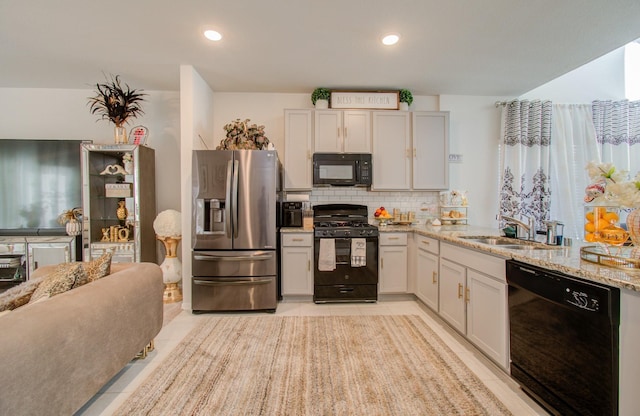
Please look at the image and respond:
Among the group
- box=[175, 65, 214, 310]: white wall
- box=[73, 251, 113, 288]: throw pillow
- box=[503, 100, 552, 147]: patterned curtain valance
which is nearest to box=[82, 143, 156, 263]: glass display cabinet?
box=[175, 65, 214, 310]: white wall

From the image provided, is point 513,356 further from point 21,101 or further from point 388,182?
point 21,101

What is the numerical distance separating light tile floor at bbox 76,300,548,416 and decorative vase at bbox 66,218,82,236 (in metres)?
1.67

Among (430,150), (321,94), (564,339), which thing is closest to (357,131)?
(321,94)

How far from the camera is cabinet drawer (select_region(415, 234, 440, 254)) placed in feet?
8.98

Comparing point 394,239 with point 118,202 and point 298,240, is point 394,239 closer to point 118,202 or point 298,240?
point 298,240

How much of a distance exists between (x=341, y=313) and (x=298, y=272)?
663 mm

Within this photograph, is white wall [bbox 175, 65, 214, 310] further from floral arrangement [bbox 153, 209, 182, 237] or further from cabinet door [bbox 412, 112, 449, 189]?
cabinet door [bbox 412, 112, 449, 189]

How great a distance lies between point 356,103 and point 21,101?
172 inches

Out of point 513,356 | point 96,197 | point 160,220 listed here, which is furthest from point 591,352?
point 96,197

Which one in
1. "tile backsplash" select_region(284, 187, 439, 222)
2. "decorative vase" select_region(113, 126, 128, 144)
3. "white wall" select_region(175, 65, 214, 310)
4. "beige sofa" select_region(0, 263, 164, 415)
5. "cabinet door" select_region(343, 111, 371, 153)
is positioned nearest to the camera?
"beige sofa" select_region(0, 263, 164, 415)

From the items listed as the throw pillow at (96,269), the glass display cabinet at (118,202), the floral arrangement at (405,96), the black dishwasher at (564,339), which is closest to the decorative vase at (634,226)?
the black dishwasher at (564,339)

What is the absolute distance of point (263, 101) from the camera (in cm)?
375

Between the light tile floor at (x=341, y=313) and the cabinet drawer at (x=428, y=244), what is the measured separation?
2.24 ft

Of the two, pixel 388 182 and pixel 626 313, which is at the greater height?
pixel 388 182
